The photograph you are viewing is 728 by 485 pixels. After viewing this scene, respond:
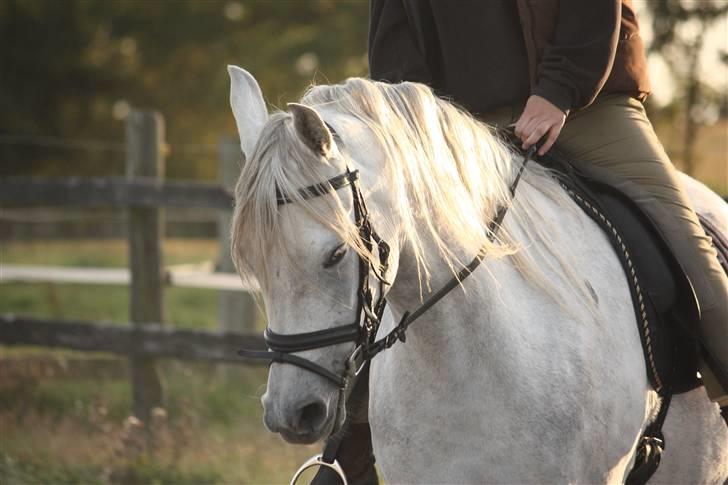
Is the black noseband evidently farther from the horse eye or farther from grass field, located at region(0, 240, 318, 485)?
grass field, located at region(0, 240, 318, 485)

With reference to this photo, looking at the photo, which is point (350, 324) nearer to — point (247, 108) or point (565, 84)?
point (247, 108)

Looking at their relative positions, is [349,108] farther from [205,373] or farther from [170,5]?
[170,5]

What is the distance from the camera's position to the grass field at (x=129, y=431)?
609 centimetres

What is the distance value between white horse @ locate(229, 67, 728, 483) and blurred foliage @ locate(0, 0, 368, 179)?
1117 inches

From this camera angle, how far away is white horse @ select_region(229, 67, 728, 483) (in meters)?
2.42

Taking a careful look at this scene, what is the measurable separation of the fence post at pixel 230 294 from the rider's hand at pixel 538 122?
5103 millimetres

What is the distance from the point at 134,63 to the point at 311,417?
113 ft

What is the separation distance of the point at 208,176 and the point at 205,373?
28.3 metres

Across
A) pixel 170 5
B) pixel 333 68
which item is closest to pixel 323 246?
pixel 333 68

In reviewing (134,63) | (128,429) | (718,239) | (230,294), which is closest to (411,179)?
(718,239)

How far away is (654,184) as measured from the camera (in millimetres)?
3264

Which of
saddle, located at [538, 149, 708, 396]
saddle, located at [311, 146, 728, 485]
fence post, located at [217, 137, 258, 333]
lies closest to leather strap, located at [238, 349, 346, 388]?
saddle, located at [311, 146, 728, 485]

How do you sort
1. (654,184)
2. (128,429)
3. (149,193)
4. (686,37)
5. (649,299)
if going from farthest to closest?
(686,37), (149,193), (128,429), (654,184), (649,299)

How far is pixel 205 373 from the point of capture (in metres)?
8.44
